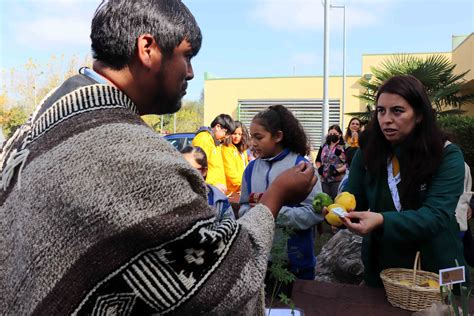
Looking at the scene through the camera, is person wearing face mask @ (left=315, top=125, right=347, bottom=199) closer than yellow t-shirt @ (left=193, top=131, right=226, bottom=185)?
No

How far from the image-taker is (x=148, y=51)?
0.98 metres

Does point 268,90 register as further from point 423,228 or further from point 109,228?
point 109,228

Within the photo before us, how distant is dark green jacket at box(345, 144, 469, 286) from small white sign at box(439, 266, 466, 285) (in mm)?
318

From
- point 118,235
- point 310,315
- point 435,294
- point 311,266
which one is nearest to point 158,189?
point 118,235

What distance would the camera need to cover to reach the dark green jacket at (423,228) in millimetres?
1854

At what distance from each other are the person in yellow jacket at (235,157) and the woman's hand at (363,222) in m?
3.19

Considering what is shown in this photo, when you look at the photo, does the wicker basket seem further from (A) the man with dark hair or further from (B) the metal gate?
(B) the metal gate

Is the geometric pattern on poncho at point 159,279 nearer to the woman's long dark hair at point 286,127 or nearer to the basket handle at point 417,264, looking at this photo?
the basket handle at point 417,264

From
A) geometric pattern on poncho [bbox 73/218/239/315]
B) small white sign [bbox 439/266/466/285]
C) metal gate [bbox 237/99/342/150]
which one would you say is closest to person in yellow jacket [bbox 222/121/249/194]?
small white sign [bbox 439/266/466/285]

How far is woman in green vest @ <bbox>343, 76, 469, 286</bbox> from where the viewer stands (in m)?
1.87

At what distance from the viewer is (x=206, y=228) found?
840 mm

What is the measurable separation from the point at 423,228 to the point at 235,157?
3.60m

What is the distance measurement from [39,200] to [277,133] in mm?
2035

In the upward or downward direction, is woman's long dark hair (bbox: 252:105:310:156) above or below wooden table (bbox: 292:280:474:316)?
above
